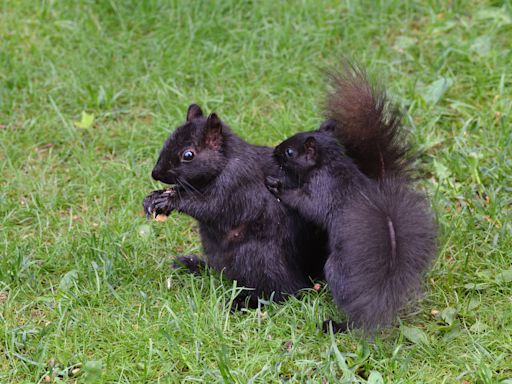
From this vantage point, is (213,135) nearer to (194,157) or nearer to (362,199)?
(194,157)

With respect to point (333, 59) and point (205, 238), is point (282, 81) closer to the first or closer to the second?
point (333, 59)

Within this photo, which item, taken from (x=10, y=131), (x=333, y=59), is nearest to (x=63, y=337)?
(x=10, y=131)

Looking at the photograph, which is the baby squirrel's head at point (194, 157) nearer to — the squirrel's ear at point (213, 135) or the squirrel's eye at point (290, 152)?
the squirrel's ear at point (213, 135)

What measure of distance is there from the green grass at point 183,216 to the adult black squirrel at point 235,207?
0.15 m

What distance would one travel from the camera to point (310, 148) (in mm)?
3879

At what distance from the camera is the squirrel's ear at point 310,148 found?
3.86 metres

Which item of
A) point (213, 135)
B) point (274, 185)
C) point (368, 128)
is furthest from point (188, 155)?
point (368, 128)

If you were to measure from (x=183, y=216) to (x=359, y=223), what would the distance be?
147 cm

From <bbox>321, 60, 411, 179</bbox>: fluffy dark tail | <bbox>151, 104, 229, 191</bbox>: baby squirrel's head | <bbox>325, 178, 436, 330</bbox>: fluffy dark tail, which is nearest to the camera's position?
<bbox>325, 178, 436, 330</bbox>: fluffy dark tail

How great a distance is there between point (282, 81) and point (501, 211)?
6.08ft

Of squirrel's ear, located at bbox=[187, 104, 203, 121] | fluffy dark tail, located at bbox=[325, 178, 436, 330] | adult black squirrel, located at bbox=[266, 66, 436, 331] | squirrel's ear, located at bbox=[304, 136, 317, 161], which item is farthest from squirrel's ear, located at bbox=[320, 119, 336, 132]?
squirrel's ear, located at bbox=[187, 104, 203, 121]

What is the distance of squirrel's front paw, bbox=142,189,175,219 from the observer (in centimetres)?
391

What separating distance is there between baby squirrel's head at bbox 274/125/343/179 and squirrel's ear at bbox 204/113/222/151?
309 millimetres

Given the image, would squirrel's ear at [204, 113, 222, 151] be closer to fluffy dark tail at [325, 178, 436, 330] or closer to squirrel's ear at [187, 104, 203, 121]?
squirrel's ear at [187, 104, 203, 121]
